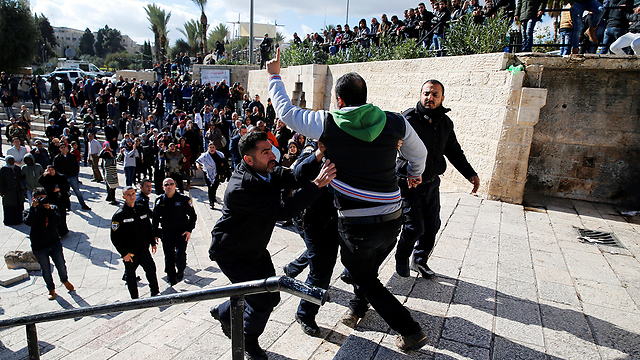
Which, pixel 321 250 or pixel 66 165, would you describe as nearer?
pixel 321 250

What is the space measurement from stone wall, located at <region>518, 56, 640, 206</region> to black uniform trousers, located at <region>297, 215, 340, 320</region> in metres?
4.86

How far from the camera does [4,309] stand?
562 centimetres

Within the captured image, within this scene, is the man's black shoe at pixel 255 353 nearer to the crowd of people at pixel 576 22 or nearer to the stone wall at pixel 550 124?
the stone wall at pixel 550 124

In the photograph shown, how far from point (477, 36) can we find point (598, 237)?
13.8 ft

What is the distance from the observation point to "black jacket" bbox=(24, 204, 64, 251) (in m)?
5.81

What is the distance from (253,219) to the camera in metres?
2.56

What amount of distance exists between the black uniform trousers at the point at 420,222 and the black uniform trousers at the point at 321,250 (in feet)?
2.59

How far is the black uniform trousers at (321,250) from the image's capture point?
2.82 m

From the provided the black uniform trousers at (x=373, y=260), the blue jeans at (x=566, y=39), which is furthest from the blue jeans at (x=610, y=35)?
the black uniform trousers at (x=373, y=260)

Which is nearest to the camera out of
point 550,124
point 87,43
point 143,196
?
point 143,196

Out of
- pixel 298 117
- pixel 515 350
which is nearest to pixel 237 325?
pixel 298 117

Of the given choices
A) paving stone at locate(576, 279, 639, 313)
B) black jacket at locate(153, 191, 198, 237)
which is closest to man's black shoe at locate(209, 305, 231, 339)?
paving stone at locate(576, 279, 639, 313)

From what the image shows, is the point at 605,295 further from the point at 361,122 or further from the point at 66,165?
the point at 66,165

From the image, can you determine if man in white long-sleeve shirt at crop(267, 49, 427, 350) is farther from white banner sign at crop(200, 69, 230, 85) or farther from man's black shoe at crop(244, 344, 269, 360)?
white banner sign at crop(200, 69, 230, 85)
